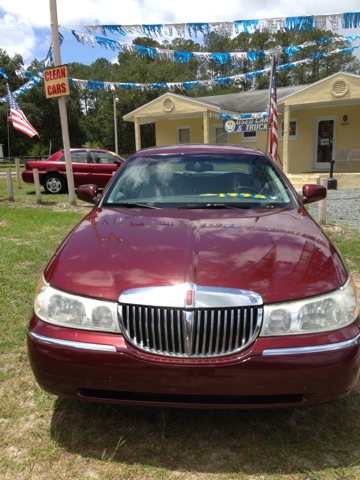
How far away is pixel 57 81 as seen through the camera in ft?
33.2

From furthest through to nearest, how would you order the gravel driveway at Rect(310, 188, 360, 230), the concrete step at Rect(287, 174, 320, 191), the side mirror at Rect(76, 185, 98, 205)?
the concrete step at Rect(287, 174, 320, 191) < the gravel driveway at Rect(310, 188, 360, 230) < the side mirror at Rect(76, 185, 98, 205)

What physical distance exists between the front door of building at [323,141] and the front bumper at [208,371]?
1729 centimetres

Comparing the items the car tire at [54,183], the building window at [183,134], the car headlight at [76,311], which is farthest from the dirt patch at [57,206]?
the building window at [183,134]

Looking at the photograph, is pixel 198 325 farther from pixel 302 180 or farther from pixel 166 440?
pixel 302 180

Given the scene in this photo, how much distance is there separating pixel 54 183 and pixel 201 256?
12.4 metres

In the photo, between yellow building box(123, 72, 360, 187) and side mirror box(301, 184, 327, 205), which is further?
yellow building box(123, 72, 360, 187)

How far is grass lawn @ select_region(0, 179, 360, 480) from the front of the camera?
191 centimetres

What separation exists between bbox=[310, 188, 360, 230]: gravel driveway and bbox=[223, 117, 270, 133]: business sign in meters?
4.53

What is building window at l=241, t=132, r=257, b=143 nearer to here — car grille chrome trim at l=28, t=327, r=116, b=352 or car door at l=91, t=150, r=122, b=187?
car door at l=91, t=150, r=122, b=187

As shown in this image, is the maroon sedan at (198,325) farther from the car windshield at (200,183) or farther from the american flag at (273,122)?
the american flag at (273,122)

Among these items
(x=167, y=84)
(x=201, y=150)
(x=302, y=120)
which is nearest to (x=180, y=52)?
(x=167, y=84)

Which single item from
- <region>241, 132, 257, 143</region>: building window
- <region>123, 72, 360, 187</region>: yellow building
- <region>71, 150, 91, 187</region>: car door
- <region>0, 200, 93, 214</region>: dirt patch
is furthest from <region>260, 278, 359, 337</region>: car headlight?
<region>241, 132, 257, 143</region>: building window

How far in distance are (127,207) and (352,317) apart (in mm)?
1785

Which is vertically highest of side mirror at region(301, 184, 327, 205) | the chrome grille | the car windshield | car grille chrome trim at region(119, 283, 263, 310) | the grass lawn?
the car windshield
